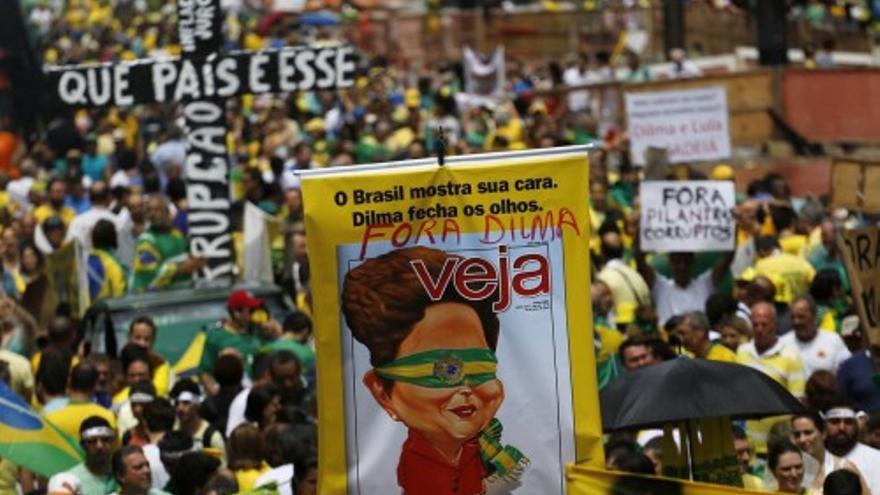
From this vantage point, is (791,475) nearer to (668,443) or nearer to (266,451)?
(668,443)

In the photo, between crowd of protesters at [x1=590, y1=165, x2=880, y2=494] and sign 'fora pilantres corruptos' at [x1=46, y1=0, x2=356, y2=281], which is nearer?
crowd of protesters at [x1=590, y1=165, x2=880, y2=494]

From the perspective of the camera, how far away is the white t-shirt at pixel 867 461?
43.3 feet

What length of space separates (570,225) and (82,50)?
33.4m

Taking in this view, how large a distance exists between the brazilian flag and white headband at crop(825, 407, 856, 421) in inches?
128

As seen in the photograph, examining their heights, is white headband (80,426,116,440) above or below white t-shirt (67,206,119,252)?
above

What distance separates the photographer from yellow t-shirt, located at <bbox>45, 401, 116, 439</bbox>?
14.7 metres

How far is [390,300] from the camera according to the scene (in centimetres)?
1065

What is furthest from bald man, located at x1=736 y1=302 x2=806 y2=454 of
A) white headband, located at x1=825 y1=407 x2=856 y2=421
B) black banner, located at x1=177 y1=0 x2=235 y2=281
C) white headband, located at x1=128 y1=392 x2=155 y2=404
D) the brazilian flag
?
black banner, located at x1=177 y1=0 x2=235 y2=281

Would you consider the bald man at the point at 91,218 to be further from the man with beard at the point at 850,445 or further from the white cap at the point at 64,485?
the man with beard at the point at 850,445

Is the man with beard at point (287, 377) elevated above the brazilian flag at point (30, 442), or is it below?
below

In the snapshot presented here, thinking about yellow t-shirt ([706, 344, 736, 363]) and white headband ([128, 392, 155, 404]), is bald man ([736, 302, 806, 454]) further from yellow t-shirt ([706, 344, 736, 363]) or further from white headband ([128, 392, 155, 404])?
white headband ([128, 392, 155, 404])

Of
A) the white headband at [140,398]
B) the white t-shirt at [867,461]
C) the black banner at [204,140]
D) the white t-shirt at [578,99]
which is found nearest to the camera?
the white t-shirt at [867,461]

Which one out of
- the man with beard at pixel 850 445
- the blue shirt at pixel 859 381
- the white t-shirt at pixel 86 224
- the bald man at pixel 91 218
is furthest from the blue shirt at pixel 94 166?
the man with beard at pixel 850 445

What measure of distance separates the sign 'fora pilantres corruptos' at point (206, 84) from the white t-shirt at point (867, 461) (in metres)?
7.47
